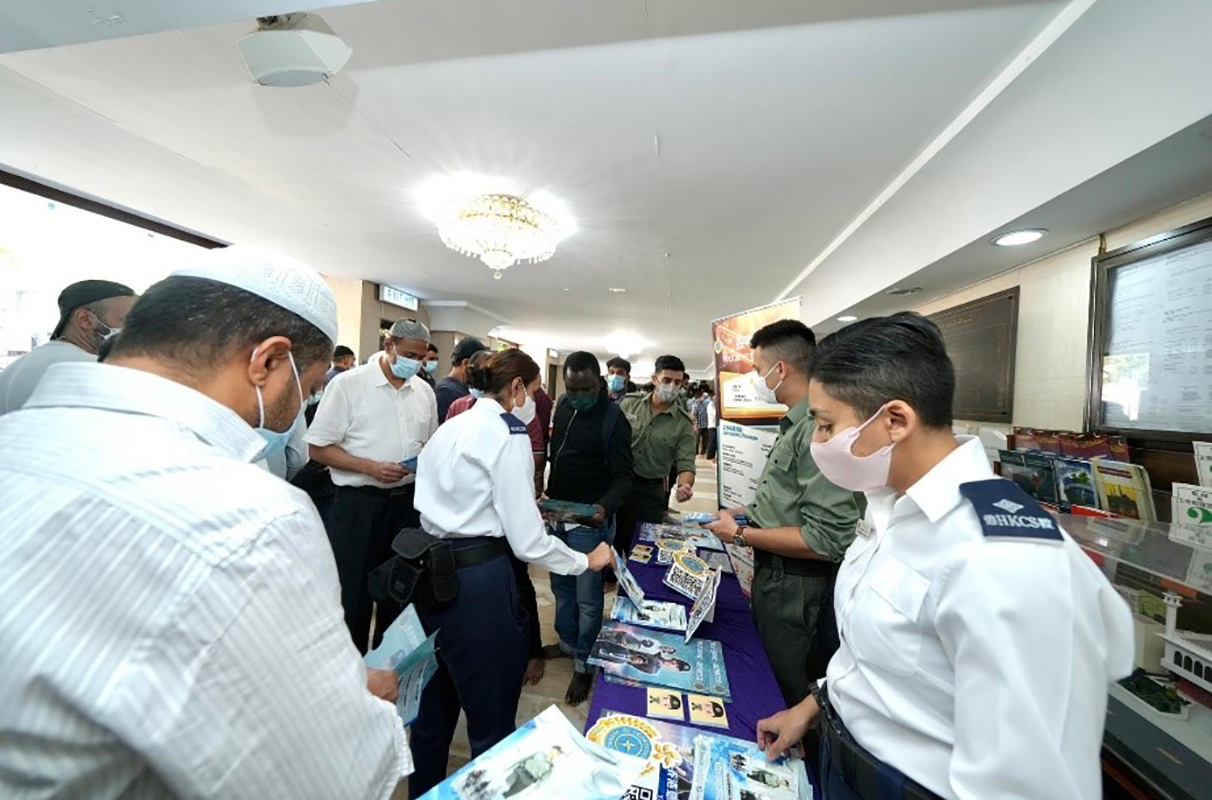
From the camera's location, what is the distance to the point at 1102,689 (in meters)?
0.61

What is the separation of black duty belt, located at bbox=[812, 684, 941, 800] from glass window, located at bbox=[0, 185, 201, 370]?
5.00 metres

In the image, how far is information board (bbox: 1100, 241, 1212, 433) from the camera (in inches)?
62.8

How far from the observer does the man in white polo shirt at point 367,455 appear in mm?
2293

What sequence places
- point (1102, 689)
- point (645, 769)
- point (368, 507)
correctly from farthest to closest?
point (368, 507), point (645, 769), point (1102, 689)

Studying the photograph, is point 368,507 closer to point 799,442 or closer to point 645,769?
point 645,769

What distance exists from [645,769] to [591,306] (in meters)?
6.66

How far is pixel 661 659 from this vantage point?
137cm

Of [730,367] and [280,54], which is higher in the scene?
[280,54]

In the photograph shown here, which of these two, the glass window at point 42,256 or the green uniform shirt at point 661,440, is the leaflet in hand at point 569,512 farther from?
the glass window at point 42,256

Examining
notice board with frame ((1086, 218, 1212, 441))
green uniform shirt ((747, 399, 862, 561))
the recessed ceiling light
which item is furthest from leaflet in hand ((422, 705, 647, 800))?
the recessed ceiling light

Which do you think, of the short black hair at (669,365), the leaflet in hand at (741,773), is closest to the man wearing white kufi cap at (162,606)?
the leaflet in hand at (741,773)

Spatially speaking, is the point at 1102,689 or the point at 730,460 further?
the point at 730,460

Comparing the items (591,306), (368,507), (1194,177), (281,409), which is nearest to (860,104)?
(1194,177)

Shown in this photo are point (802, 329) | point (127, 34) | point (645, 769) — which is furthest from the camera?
point (802, 329)
